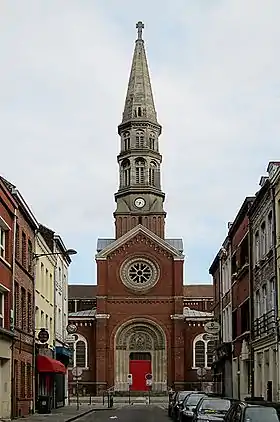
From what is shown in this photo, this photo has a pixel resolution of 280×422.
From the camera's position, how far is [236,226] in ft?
160

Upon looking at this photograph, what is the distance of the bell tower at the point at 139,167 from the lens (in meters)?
91.2

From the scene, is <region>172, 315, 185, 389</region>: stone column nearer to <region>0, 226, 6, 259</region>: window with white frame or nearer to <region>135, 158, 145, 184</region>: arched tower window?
A: <region>135, 158, 145, 184</region>: arched tower window

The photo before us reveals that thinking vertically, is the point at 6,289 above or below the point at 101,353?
above

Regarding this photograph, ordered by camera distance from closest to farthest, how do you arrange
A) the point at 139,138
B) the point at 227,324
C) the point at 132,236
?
the point at 227,324 → the point at 132,236 → the point at 139,138

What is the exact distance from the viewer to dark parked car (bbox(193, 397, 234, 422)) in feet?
85.1

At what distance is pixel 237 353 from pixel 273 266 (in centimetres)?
1503

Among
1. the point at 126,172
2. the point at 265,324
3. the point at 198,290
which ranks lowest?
the point at 265,324

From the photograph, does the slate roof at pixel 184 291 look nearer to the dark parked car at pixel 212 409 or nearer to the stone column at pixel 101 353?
the stone column at pixel 101 353

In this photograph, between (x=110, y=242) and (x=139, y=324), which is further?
(x=110, y=242)

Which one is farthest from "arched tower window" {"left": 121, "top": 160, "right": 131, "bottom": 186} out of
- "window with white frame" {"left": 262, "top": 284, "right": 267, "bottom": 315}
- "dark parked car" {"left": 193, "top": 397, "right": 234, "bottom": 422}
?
"dark parked car" {"left": 193, "top": 397, "right": 234, "bottom": 422}

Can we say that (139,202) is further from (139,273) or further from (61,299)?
(61,299)

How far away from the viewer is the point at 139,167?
9212cm

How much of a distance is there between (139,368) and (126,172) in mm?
21540

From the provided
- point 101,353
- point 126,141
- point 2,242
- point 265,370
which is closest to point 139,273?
point 101,353
